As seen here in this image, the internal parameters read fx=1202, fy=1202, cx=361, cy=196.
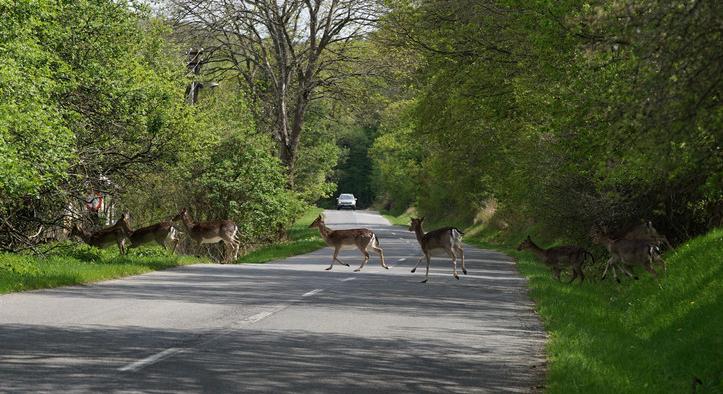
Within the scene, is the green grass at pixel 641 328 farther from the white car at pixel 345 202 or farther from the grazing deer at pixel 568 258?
the white car at pixel 345 202

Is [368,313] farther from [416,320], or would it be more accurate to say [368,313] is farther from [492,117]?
[492,117]

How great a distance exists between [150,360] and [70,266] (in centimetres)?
1394

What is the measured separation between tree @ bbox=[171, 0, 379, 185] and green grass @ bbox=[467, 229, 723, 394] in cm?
2369

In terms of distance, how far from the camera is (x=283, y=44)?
1928 inches

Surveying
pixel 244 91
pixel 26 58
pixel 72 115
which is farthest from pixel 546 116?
pixel 244 91

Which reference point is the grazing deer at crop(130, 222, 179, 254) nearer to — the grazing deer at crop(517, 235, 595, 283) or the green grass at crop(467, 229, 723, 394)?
the green grass at crop(467, 229, 723, 394)

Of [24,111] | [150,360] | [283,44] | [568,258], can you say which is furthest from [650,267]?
[283,44]

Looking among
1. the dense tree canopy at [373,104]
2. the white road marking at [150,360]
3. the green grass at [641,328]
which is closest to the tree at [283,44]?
the dense tree canopy at [373,104]

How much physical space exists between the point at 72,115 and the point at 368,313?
34.7 ft

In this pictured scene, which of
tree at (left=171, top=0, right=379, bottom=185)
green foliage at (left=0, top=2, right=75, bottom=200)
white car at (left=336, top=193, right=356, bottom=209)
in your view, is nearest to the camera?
green foliage at (left=0, top=2, right=75, bottom=200)

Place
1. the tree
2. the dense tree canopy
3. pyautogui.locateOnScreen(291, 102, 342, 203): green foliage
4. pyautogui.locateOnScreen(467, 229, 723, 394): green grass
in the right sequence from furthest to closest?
pyautogui.locateOnScreen(291, 102, 342, 203): green foliage → the tree → pyautogui.locateOnScreen(467, 229, 723, 394): green grass → the dense tree canopy

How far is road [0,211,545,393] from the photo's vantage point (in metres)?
10.2

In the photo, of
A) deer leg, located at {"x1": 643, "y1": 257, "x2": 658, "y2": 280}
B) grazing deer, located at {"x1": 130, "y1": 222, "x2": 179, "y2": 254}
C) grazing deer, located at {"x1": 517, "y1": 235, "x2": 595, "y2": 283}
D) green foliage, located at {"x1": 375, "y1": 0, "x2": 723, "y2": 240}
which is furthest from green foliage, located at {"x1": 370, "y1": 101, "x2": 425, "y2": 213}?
deer leg, located at {"x1": 643, "y1": 257, "x2": 658, "y2": 280}

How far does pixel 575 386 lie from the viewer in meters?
10.3
